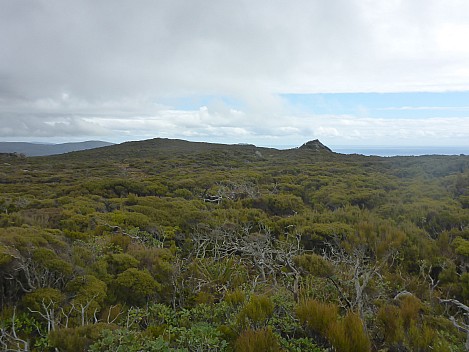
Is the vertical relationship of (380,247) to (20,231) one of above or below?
below

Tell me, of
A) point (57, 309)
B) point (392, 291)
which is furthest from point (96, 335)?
point (392, 291)

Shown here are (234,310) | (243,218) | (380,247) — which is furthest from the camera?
(243,218)

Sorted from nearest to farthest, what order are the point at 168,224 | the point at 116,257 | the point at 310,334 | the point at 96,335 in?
1. the point at 96,335
2. the point at 310,334
3. the point at 116,257
4. the point at 168,224

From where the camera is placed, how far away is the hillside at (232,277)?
11.7 ft

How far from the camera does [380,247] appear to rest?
766 centimetres

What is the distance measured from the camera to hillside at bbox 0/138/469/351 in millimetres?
3576

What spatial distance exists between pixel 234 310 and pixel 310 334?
95 centimetres

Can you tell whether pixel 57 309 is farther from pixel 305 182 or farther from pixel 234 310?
pixel 305 182

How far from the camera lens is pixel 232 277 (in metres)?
6.15

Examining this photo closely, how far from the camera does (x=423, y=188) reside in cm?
1478

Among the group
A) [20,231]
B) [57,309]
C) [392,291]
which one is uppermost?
[20,231]

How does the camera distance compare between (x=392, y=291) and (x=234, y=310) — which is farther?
(x=392, y=291)

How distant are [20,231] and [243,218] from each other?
19.2 ft

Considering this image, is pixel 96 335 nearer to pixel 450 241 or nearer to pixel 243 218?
pixel 243 218
